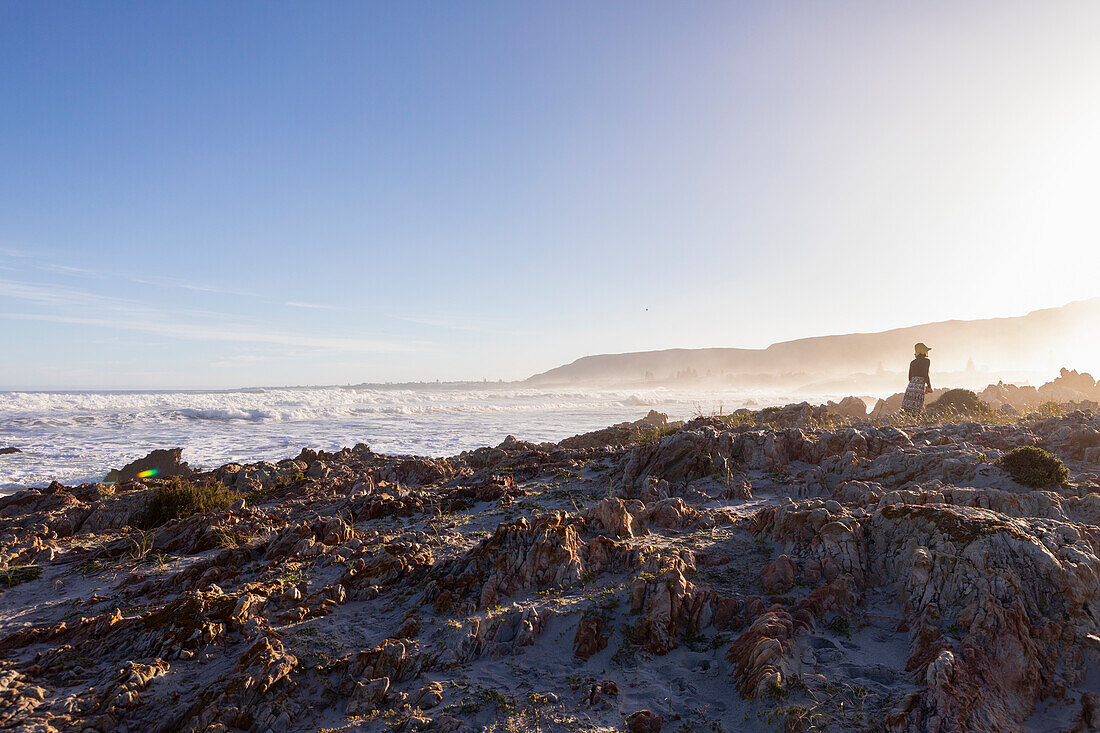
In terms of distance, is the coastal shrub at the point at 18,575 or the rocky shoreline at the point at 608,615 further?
the coastal shrub at the point at 18,575

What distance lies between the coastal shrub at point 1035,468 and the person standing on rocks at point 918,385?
8.12 m

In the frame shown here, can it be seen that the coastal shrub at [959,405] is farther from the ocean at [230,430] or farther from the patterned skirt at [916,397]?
the ocean at [230,430]

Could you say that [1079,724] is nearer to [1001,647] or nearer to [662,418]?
[1001,647]

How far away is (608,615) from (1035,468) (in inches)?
243

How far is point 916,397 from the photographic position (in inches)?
580

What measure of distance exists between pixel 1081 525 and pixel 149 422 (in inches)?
1743

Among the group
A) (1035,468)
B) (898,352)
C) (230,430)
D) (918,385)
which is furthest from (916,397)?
(898,352)

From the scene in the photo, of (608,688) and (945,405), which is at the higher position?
(945,405)

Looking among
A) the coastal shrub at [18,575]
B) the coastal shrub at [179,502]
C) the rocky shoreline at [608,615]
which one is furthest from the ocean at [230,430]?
the rocky shoreline at [608,615]

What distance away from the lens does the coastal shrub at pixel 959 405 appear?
1483 centimetres

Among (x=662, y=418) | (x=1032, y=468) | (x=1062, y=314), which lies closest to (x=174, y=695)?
(x=1032, y=468)

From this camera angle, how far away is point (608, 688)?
408 cm

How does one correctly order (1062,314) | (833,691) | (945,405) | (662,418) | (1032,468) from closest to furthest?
(833,691)
(1032,468)
(945,405)
(662,418)
(1062,314)

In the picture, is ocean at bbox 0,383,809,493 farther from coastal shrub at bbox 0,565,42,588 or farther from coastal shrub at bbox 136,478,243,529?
coastal shrub at bbox 0,565,42,588
